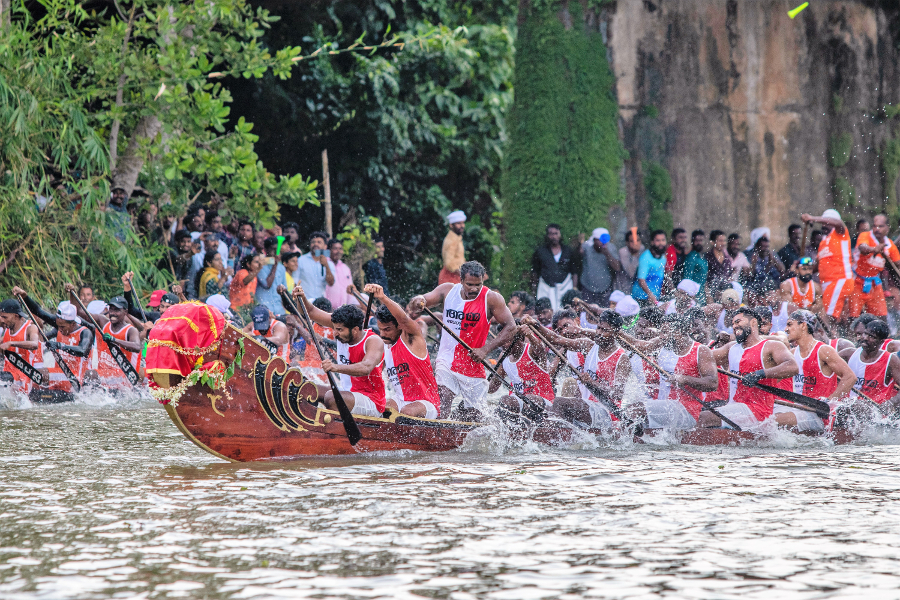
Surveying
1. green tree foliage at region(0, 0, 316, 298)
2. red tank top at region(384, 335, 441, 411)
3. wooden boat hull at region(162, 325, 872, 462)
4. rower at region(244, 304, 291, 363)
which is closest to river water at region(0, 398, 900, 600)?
wooden boat hull at region(162, 325, 872, 462)

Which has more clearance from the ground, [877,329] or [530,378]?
[877,329]

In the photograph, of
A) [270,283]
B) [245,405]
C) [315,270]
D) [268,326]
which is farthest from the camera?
[315,270]

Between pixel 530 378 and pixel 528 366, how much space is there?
12 centimetres

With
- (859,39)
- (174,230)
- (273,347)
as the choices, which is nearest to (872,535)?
(273,347)

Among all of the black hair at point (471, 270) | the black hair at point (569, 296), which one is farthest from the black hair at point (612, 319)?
the black hair at point (569, 296)

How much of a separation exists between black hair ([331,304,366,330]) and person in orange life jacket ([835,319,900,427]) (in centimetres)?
469

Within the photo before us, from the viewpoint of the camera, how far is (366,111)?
1878 cm

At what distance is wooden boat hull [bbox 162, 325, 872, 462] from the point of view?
28.1 feet

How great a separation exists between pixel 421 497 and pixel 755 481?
2461 mm

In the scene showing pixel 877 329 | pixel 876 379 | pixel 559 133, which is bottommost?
pixel 876 379

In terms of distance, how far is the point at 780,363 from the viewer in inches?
403

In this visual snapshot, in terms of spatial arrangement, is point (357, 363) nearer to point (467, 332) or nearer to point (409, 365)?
point (409, 365)

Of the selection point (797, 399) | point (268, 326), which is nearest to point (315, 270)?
point (268, 326)

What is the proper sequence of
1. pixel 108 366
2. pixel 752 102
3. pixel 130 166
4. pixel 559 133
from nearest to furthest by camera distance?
A: pixel 108 366 < pixel 130 166 < pixel 559 133 < pixel 752 102
